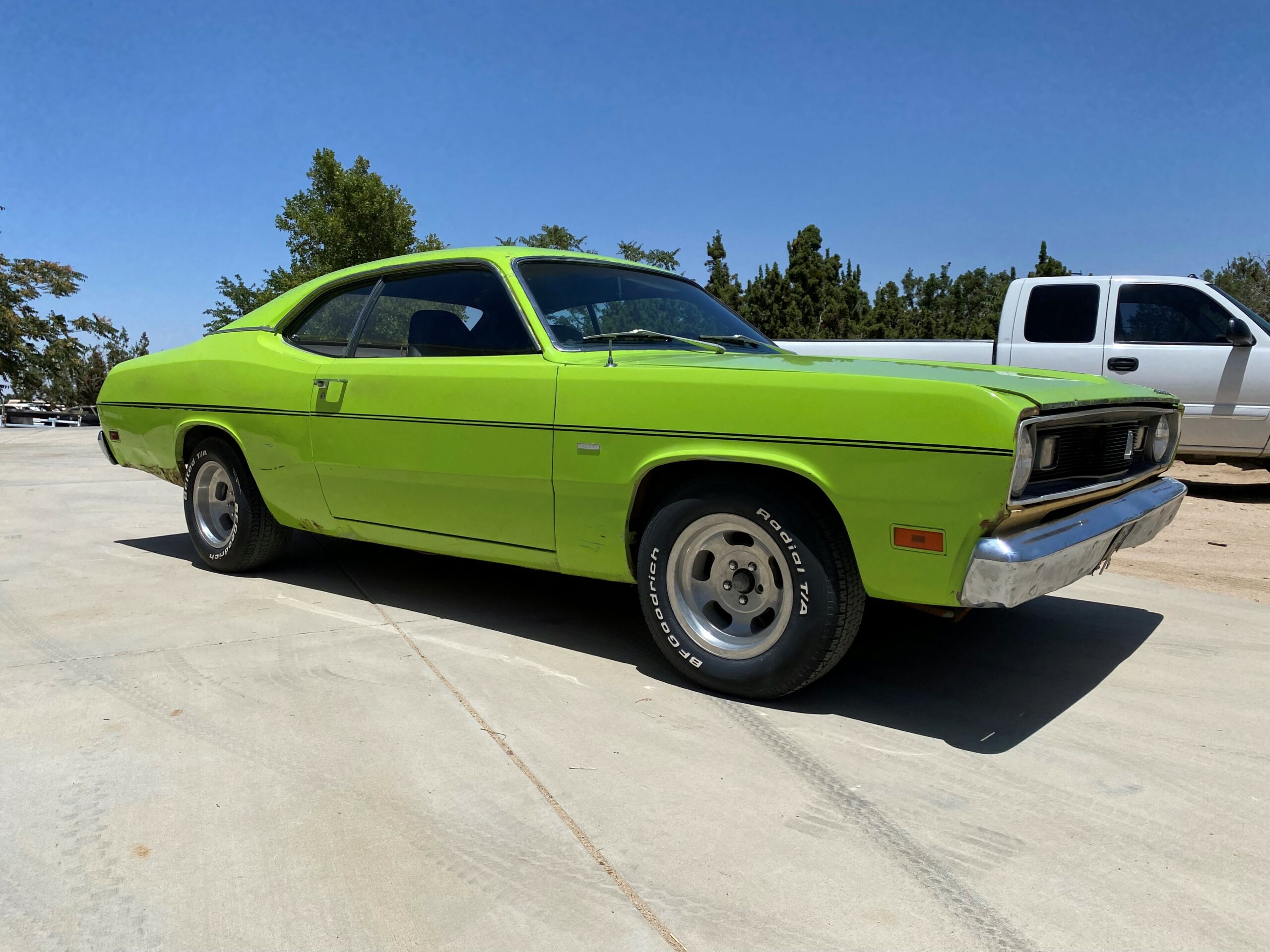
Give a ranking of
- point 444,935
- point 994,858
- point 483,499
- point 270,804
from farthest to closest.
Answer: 1. point 483,499
2. point 270,804
3. point 994,858
4. point 444,935

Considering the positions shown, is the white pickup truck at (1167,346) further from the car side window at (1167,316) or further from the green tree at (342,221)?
the green tree at (342,221)

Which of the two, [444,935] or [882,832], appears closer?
[444,935]

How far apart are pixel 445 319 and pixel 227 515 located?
1885 mm

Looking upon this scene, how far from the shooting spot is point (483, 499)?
357 cm

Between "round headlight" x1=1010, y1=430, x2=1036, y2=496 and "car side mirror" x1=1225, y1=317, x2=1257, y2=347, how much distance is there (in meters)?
6.09

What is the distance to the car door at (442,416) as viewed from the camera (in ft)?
11.3

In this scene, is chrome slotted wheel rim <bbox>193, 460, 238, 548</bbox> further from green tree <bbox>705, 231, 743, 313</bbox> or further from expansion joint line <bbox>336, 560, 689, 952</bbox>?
green tree <bbox>705, 231, 743, 313</bbox>

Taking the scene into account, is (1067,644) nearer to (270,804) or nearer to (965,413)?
(965,413)

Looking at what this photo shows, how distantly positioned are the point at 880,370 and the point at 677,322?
52.0 inches

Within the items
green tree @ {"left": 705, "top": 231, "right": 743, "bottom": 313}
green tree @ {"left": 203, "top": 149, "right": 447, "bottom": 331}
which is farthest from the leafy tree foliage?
green tree @ {"left": 705, "top": 231, "right": 743, "bottom": 313}

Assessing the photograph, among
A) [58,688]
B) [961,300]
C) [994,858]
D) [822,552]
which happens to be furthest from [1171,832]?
[961,300]

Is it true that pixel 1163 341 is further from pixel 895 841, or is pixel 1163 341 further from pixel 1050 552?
pixel 895 841

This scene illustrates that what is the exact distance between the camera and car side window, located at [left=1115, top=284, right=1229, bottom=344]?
7.54m

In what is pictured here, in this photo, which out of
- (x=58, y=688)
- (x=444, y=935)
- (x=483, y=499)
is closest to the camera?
(x=444, y=935)
